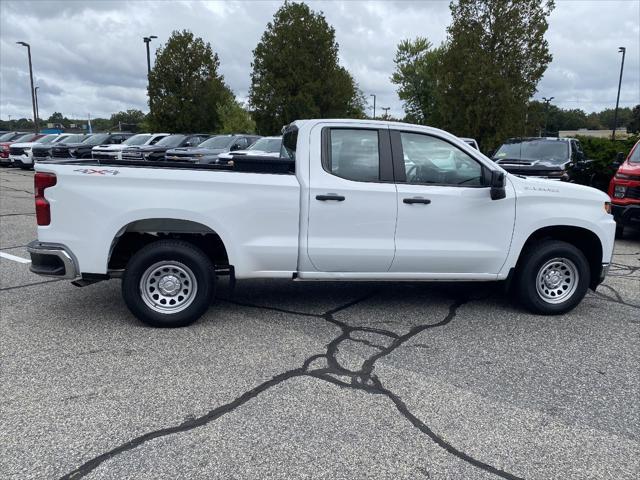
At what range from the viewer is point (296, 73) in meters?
22.0

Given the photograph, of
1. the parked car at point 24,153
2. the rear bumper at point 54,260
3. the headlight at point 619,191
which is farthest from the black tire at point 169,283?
the parked car at point 24,153

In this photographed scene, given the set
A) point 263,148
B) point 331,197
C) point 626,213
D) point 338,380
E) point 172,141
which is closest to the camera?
point 338,380

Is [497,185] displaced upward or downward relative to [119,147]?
downward

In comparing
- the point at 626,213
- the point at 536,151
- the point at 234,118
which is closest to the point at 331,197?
the point at 626,213

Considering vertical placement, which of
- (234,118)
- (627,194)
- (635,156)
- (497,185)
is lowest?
(627,194)

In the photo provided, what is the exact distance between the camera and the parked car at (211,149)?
52.7 feet

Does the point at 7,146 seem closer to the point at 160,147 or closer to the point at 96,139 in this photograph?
the point at 96,139

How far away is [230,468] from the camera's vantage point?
2.80 m

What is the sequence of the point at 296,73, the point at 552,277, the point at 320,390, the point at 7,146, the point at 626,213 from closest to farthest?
the point at 320,390
the point at 552,277
the point at 626,213
the point at 296,73
the point at 7,146

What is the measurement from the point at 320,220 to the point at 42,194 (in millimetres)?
2375

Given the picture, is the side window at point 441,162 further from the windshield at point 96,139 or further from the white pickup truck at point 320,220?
the windshield at point 96,139

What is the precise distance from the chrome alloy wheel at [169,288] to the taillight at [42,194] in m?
0.97

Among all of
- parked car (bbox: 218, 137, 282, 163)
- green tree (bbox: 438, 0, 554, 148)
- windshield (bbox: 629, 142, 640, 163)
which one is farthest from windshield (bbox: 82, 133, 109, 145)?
windshield (bbox: 629, 142, 640, 163)

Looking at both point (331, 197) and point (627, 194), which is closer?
point (331, 197)
